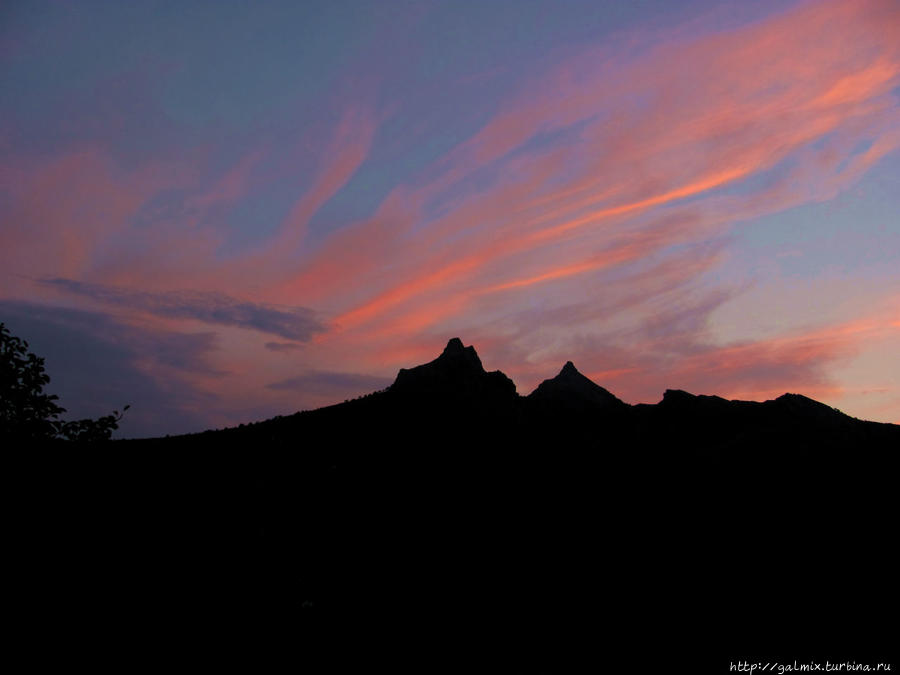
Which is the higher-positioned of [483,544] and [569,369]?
[569,369]

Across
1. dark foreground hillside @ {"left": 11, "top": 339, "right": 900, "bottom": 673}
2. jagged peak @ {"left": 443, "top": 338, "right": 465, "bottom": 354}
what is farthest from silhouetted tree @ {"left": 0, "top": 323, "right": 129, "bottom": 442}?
jagged peak @ {"left": 443, "top": 338, "right": 465, "bottom": 354}

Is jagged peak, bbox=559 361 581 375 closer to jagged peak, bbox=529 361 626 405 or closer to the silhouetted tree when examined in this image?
jagged peak, bbox=529 361 626 405

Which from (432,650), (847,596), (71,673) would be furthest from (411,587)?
(847,596)

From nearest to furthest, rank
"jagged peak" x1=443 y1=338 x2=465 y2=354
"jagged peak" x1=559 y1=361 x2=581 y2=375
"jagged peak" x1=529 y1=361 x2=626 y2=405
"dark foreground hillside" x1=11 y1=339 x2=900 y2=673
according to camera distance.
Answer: "dark foreground hillside" x1=11 y1=339 x2=900 y2=673, "jagged peak" x1=443 y1=338 x2=465 y2=354, "jagged peak" x1=529 y1=361 x2=626 y2=405, "jagged peak" x1=559 y1=361 x2=581 y2=375

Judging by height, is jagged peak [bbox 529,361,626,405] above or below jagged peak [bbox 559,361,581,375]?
below

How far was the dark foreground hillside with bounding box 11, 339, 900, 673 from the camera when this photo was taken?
19.5 m

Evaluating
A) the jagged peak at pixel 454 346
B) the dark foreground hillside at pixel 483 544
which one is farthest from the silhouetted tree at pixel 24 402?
the jagged peak at pixel 454 346

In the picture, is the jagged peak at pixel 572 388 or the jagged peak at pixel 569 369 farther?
the jagged peak at pixel 569 369

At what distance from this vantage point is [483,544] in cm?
2606

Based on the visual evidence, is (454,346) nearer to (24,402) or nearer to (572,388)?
(572,388)

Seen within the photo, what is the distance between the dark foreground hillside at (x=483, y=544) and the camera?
19.5 metres

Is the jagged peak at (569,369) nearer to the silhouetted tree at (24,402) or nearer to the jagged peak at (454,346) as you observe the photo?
the jagged peak at (454,346)

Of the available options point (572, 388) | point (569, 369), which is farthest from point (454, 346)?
point (569, 369)

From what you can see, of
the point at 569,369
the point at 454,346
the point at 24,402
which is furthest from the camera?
the point at 569,369
